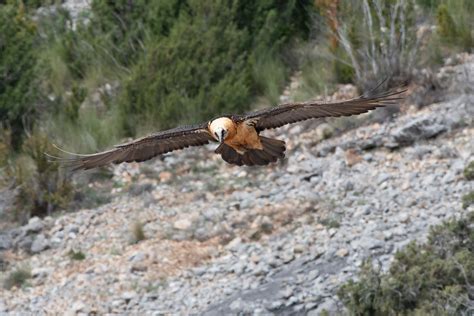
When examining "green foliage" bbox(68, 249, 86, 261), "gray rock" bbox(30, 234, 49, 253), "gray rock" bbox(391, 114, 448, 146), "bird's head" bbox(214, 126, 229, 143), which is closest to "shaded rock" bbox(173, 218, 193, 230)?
"green foliage" bbox(68, 249, 86, 261)

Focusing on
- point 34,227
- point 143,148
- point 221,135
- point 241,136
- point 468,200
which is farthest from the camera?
point 34,227

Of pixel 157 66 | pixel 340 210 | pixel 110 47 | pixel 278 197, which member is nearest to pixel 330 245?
pixel 340 210

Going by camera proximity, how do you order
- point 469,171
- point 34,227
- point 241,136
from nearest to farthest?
point 241,136
point 469,171
point 34,227

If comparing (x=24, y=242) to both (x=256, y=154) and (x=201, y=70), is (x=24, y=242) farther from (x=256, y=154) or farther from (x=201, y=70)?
(x=256, y=154)

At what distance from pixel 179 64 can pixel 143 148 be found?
545 cm

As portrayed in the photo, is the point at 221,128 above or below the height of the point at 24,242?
above

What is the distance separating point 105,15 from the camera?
14.1 m

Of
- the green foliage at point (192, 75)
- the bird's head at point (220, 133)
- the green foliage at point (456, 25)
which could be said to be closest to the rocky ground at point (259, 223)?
the green foliage at point (456, 25)

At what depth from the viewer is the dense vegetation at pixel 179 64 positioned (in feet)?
37.2

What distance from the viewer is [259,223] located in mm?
9305

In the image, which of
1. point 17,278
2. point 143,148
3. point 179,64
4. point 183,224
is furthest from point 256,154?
point 179,64

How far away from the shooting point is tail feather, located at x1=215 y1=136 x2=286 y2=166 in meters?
6.58

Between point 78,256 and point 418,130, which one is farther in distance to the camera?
point 418,130

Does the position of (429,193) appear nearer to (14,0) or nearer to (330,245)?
(330,245)
